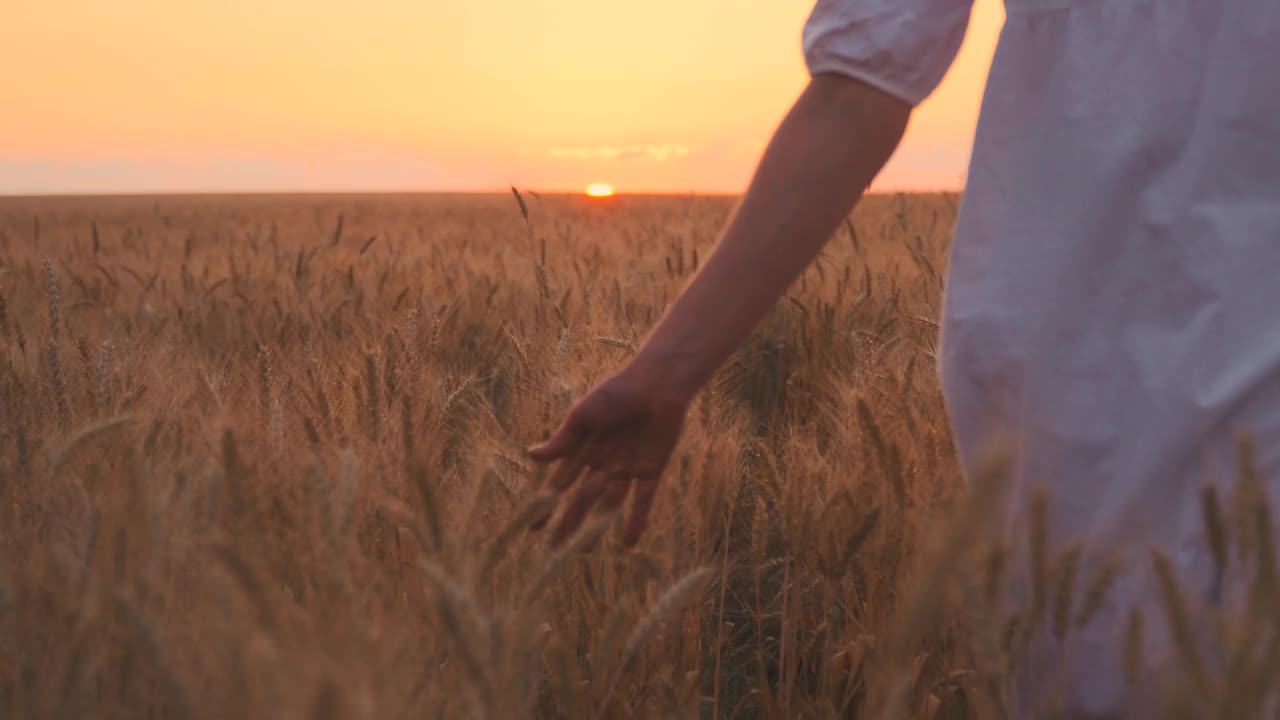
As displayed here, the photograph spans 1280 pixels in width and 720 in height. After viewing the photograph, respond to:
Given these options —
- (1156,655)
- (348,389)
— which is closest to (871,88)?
(1156,655)

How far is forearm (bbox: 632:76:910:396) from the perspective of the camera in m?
0.97

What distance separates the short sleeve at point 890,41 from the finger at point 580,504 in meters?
0.44

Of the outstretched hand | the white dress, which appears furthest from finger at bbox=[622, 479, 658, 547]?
the white dress

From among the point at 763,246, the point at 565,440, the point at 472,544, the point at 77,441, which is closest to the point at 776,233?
the point at 763,246

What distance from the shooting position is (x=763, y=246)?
0.97m

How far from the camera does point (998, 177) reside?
984 mm

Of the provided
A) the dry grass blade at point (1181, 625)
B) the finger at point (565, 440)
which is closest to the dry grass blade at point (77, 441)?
the finger at point (565, 440)

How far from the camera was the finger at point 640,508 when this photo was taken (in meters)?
1.06

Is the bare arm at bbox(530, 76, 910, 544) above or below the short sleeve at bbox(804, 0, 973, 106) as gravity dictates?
below

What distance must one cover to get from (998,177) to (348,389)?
920 mm

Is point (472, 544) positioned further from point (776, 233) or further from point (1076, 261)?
point (1076, 261)

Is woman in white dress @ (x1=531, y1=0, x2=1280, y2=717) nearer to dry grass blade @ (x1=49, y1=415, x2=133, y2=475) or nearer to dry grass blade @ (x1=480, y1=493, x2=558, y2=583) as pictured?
dry grass blade @ (x1=480, y1=493, x2=558, y2=583)

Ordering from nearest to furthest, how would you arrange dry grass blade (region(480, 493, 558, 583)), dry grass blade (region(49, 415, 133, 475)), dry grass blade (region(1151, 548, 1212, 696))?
dry grass blade (region(1151, 548, 1212, 696)) < dry grass blade (region(480, 493, 558, 583)) < dry grass blade (region(49, 415, 133, 475))

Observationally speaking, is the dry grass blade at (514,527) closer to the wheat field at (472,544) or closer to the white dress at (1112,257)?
the wheat field at (472,544)
